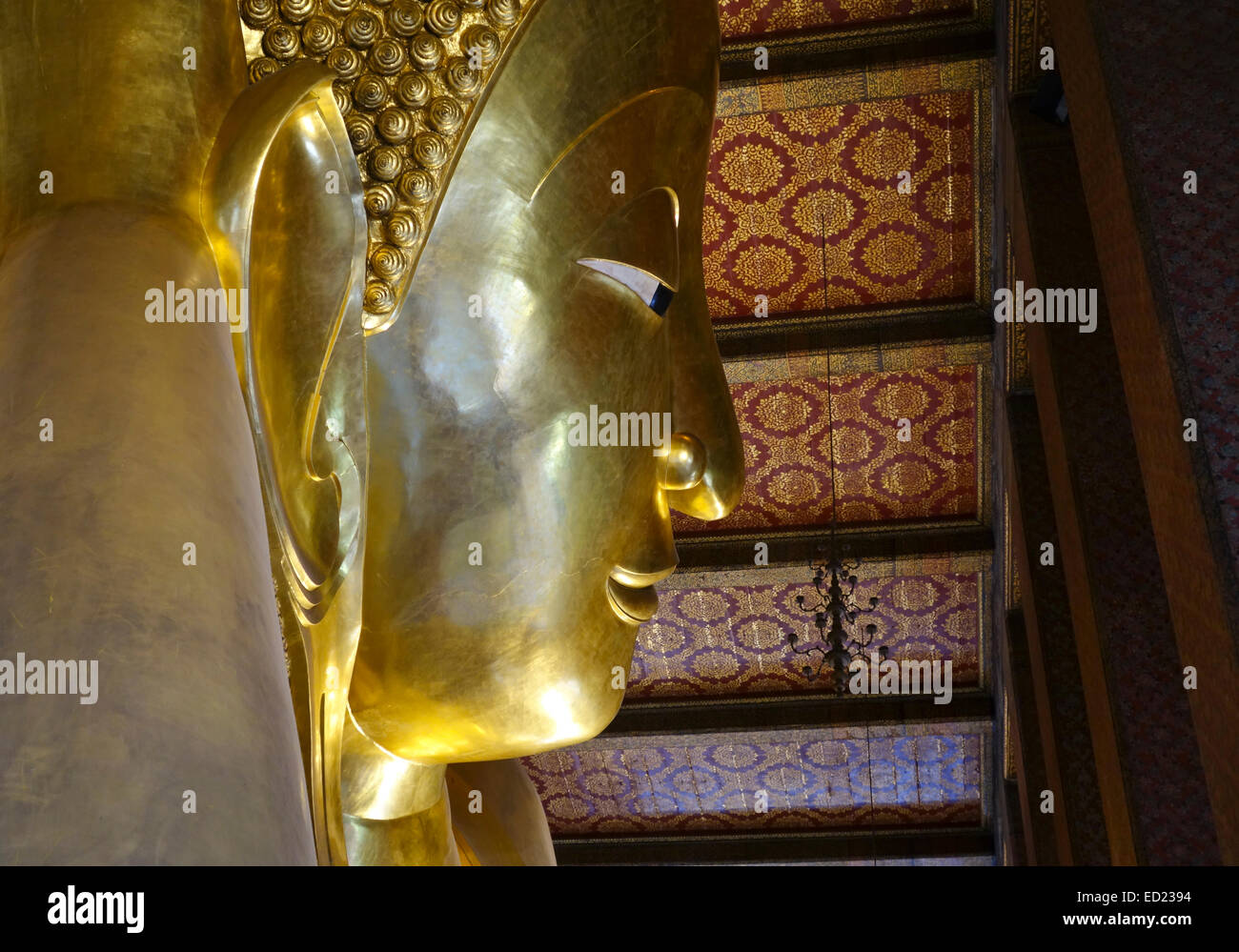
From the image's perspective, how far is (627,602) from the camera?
1.94 m

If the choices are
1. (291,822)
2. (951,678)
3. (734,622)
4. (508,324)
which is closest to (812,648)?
(734,622)

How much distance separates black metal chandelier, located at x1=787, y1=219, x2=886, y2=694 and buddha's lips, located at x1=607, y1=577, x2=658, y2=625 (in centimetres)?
627

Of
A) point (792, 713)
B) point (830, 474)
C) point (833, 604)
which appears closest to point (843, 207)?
point (830, 474)

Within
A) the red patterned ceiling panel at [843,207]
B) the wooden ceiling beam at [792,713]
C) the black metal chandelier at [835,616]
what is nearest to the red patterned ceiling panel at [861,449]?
the black metal chandelier at [835,616]

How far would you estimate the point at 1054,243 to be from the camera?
600 cm

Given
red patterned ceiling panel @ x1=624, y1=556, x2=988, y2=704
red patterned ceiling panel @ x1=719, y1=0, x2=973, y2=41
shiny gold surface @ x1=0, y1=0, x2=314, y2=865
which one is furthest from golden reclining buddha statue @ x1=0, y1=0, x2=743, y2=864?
red patterned ceiling panel @ x1=624, y1=556, x2=988, y2=704

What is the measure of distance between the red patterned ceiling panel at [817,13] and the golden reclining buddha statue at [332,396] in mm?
5369

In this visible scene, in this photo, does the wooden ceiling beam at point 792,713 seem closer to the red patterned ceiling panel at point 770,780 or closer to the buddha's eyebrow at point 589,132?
the red patterned ceiling panel at point 770,780

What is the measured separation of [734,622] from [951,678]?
6.22 ft

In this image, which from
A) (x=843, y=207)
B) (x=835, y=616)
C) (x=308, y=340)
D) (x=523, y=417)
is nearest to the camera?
(x=308, y=340)

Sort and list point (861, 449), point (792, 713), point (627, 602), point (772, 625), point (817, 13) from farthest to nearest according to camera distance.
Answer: point (792, 713), point (772, 625), point (861, 449), point (817, 13), point (627, 602)

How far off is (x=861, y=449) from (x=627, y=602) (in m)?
7.61

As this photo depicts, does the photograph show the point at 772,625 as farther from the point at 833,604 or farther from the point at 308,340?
the point at 308,340
